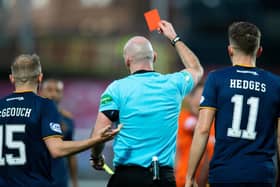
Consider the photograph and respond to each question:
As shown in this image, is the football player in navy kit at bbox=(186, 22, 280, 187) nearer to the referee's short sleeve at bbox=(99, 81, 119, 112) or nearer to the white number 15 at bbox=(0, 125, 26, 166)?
the referee's short sleeve at bbox=(99, 81, 119, 112)

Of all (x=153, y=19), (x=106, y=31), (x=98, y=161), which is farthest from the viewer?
(x=106, y=31)

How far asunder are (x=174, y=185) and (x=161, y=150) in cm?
35

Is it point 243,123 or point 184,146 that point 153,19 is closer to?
point 243,123

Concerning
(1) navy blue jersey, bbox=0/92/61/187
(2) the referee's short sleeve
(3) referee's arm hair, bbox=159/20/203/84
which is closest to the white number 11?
(3) referee's arm hair, bbox=159/20/203/84

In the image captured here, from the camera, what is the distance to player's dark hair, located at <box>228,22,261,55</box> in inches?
314

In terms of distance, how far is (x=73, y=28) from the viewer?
1435 inches

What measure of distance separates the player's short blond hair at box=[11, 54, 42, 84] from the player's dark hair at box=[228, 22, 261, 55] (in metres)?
1.70

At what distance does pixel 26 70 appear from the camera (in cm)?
822

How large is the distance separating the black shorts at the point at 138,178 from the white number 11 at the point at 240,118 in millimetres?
802

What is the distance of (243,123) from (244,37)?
719 millimetres

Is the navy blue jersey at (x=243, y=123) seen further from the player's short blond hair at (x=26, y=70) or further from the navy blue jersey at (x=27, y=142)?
the player's short blond hair at (x=26, y=70)

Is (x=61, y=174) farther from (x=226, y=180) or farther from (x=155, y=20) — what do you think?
(x=226, y=180)

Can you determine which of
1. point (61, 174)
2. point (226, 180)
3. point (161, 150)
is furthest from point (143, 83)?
point (61, 174)

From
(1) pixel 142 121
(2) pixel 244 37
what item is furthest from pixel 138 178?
(2) pixel 244 37
